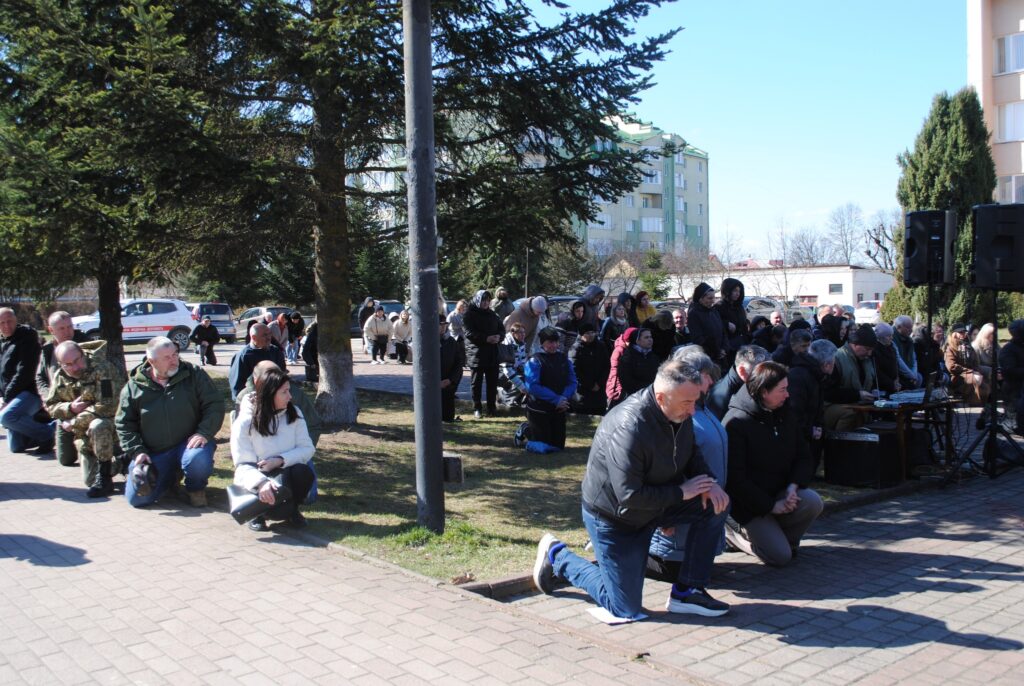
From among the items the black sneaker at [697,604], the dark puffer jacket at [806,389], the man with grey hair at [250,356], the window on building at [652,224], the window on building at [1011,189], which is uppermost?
the window on building at [652,224]

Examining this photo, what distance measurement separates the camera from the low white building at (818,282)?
5678 centimetres

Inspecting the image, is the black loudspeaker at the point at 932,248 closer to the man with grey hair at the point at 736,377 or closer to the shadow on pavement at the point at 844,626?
the man with grey hair at the point at 736,377

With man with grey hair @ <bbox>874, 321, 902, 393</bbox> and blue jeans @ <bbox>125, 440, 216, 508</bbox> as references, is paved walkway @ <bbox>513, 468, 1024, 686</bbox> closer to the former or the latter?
man with grey hair @ <bbox>874, 321, 902, 393</bbox>

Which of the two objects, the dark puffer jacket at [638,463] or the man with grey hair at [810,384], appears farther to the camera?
the man with grey hair at [810,384]

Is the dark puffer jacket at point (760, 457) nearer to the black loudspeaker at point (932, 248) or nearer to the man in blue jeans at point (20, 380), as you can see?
the black loudspeaker at point (932, 248)


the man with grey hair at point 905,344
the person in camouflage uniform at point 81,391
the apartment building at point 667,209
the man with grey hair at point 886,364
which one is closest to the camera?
the person in camouflage uniform at point 81,391

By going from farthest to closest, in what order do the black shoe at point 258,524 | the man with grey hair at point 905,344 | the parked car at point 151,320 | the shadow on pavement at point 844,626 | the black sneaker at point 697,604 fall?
the parked car at point 151,320
the man with grey hair at point 905,344
the black shoe at point 258,524
the black sneaker at point 697,604
the shadow on pavement at point 844,626

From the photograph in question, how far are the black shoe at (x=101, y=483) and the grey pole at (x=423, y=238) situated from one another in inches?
141

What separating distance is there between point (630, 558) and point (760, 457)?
5.15 feet

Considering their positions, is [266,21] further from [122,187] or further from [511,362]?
[511,362]

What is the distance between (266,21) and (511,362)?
5.86 metres

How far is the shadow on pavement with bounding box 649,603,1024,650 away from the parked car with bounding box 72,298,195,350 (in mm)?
28601

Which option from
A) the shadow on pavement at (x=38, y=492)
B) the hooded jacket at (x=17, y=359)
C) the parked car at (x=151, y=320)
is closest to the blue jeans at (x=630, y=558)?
the shadow on pavement at (x=38, y=492)

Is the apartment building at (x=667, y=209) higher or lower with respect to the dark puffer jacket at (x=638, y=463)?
higher
